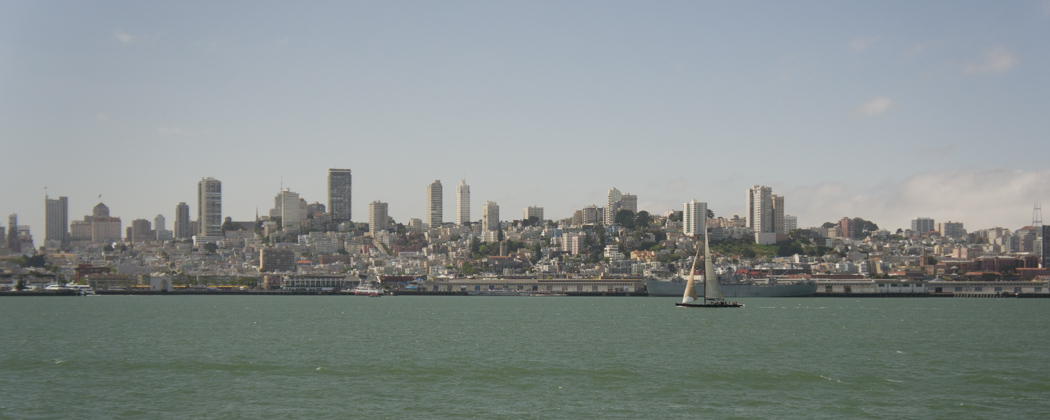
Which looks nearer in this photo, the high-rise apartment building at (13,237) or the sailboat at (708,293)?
the sailboat at (708,293)

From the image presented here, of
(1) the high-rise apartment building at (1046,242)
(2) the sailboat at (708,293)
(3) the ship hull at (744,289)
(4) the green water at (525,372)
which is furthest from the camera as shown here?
(1) the high-rise apartment building at (1046,242)

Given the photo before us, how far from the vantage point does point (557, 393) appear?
2786cm

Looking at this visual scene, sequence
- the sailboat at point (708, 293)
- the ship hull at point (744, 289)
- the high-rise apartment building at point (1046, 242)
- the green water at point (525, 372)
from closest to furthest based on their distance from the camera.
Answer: the green water at point (525, 372) → the sailboat at point (708, 293) → the ship hull at point (744, 289) → the high-rise apartment building at point (1046, 242)

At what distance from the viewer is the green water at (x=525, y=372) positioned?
25422 mm

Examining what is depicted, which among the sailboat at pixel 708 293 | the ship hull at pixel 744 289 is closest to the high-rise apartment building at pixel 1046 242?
the ship hull at pixel 744 289

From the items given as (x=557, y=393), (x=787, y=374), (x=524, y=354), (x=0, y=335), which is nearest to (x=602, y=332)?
(x=524, y=354)

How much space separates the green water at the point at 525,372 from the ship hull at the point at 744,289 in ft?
256

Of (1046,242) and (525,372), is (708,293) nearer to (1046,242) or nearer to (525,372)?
(525,372)

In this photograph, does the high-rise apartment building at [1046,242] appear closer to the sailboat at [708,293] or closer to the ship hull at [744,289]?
the ship hull at [744,289]

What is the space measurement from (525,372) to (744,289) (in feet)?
343

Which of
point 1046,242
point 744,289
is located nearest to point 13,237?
point 744,289

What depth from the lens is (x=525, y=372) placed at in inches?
1280

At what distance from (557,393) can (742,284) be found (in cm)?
11121

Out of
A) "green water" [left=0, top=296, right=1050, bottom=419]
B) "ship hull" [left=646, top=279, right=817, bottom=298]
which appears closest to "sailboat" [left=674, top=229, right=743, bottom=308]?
"green water" [left=0, top=296, right=1050, bottom=419]
